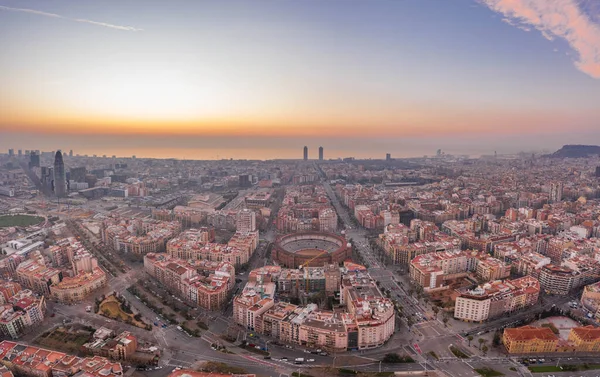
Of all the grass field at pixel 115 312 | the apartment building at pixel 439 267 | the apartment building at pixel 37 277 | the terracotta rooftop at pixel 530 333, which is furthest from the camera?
the apartment building at pixel 439 267

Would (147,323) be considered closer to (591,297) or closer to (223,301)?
(223,301)

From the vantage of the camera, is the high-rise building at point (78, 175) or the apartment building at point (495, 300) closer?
the apartment building at point (495, 300)

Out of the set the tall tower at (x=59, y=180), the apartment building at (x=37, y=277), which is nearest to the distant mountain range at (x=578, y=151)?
the tall tower at (x=59, y=180)

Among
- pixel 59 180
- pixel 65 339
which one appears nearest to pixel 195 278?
pixel 65 339

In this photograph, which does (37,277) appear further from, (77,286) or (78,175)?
(78,175)

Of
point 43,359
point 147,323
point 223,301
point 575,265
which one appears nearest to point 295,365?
point 223,301

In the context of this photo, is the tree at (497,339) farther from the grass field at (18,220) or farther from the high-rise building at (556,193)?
the grass field at (18,220)
